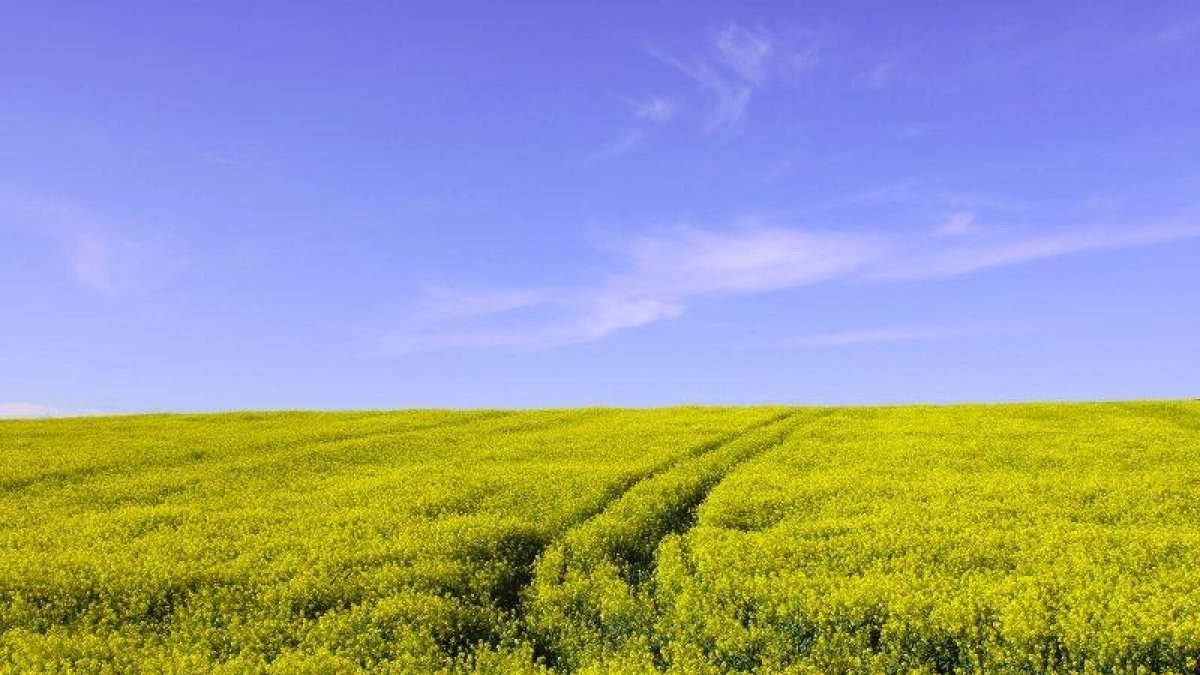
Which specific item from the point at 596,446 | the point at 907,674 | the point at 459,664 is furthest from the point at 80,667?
the point at 596,446

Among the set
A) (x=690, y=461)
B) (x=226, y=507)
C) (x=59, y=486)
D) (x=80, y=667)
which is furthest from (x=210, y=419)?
(x=80, y=667)

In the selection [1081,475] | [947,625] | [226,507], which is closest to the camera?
[947,625]

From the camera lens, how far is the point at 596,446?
107 feet

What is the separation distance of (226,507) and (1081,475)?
23.5 m

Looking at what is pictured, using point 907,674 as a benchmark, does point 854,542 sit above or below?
above

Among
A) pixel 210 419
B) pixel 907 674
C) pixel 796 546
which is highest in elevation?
pixel 210 419

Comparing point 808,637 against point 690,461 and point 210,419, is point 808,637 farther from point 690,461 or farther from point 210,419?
point 210,419

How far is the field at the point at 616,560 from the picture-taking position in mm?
14102

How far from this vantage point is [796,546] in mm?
18469

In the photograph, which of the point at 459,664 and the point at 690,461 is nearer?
the point at 459,664

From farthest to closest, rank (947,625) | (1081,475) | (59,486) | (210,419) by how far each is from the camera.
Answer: (210,419), (59,486), (1081,475), (947,625)

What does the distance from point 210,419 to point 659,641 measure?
35306mm

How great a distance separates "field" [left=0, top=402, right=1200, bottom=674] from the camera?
46.3ft

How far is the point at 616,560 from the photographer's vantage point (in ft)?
59.9
